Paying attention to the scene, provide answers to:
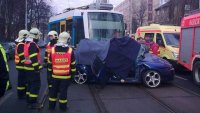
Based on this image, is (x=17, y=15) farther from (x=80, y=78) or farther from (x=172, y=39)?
(x=80, y=78)

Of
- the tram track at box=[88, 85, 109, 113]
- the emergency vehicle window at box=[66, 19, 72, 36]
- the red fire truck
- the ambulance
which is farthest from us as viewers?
the emergency vehicle window at box=[66, 19, 72, 36]

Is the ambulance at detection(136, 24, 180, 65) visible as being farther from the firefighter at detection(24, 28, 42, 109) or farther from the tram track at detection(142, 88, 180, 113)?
the firefighter at detection(24, 28, 42, 109)

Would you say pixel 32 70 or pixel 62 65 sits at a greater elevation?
pixel 62 65

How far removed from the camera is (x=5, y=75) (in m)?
5.58

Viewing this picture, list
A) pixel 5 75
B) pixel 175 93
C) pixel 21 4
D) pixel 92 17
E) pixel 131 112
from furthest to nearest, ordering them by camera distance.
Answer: pixel 21 4 → pixel 92 17 → pixel 175 93 → pixel 131 112 → pixel 5 75

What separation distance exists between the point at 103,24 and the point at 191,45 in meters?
4.83

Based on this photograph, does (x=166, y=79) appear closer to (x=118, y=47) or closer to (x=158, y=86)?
(x=158, y=86)

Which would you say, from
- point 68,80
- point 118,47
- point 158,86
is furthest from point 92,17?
point 68,80

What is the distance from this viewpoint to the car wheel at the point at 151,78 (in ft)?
39.3

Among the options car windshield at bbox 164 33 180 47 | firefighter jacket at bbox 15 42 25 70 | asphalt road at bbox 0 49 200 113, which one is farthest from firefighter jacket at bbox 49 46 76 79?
car windshield at bbox 164 33 180 47

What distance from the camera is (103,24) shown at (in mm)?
17156

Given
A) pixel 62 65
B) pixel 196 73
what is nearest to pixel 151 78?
pixel 196 73

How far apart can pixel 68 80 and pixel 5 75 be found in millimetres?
3101

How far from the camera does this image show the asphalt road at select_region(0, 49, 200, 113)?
8812 millimetres
